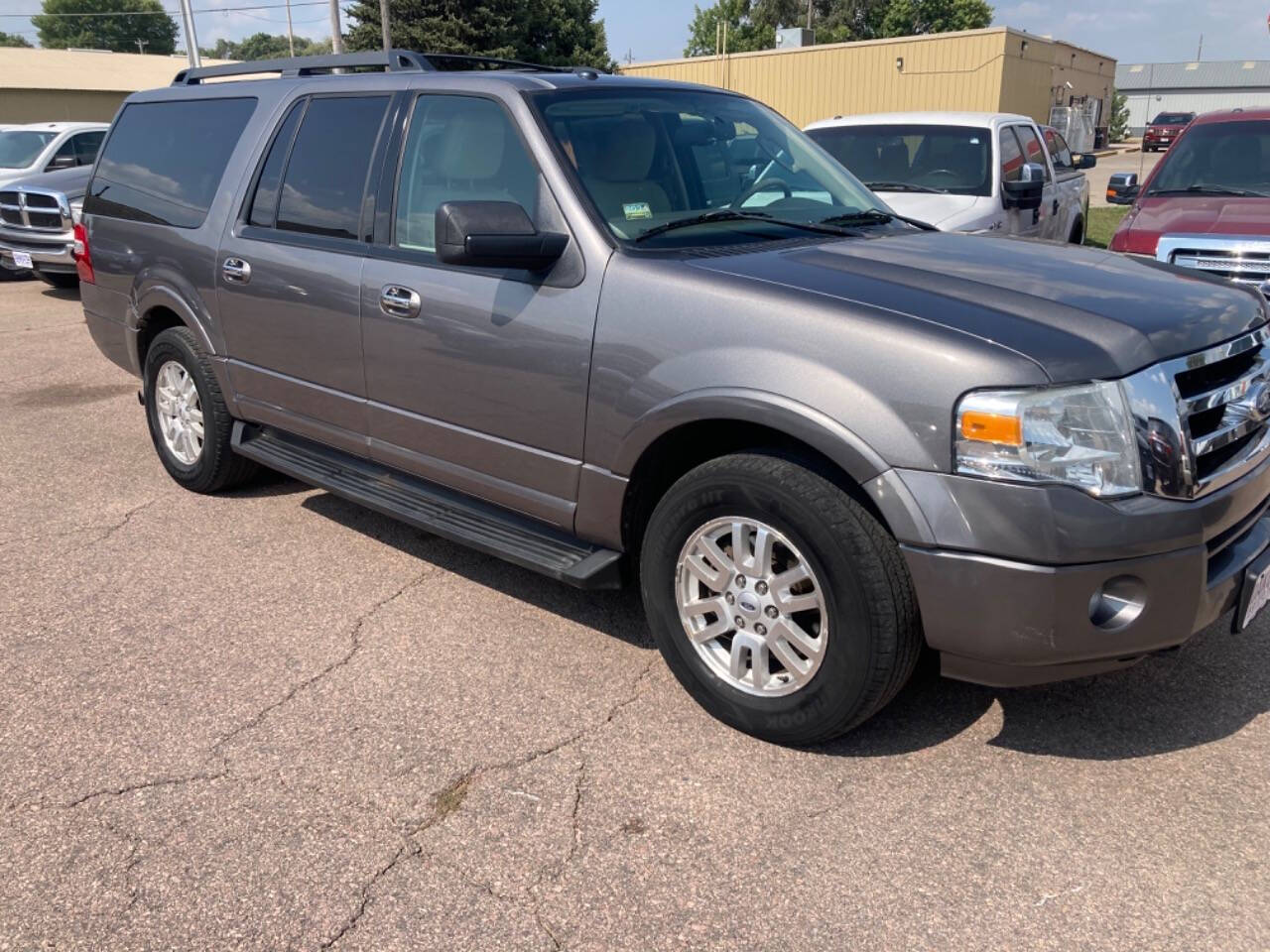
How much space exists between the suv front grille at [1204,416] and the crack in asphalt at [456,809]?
172 cm

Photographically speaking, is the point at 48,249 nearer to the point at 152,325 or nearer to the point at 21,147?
the point at 21,147

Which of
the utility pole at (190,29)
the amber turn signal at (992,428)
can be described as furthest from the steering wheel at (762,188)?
the utility pole at (190,29)

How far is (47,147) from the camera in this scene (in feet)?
46.0

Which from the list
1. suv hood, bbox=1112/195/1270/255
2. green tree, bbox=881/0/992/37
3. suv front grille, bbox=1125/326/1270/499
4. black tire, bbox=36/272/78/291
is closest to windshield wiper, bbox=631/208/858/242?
suv front grille, bbox=1125/326/1270/499

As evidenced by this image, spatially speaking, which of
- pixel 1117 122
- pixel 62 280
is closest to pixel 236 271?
pixel 62 280

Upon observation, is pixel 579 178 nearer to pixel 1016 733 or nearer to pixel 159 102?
pixel 1016 733

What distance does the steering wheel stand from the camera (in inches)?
156

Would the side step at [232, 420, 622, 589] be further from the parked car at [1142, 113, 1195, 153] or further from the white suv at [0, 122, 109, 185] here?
the parked car at [1142, 113, 1195, 153]

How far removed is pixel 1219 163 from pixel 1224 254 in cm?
153

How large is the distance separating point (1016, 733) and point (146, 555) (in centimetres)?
366

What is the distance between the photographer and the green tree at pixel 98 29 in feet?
314

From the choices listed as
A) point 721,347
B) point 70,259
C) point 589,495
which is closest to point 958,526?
point 721,347

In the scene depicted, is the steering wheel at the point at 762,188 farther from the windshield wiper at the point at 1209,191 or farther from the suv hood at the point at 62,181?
the suv hood at the point at 62,181

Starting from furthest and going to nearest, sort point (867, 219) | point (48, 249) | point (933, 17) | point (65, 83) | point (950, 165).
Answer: point (933, 17) → point (65, 83) → point (48, 249) → point (950, 165) → point (867, 219)
